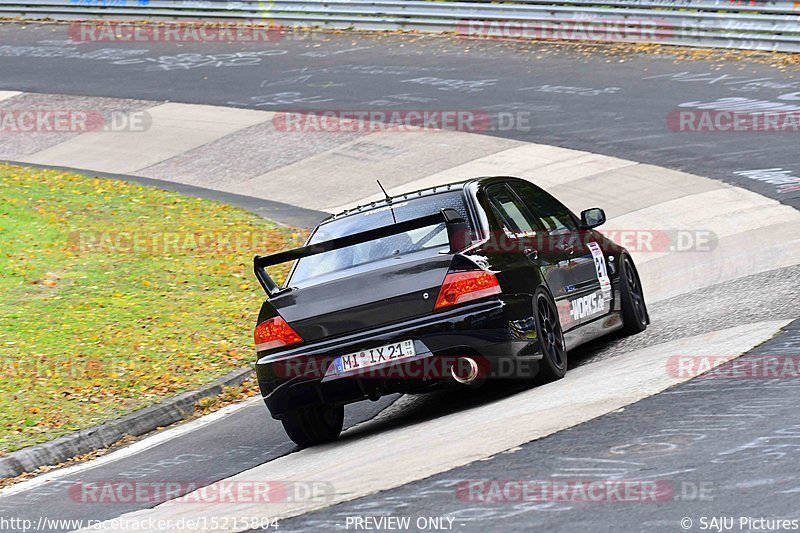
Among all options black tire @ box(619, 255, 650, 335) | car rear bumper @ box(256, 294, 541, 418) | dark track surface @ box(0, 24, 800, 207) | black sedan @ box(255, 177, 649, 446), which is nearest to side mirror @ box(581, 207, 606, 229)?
black tire @ box(619, 255, 650, 335)

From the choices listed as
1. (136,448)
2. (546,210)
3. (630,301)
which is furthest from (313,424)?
(630,301)

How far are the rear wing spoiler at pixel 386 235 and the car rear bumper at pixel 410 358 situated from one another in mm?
509

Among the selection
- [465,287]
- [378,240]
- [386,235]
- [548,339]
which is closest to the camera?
[465,287]

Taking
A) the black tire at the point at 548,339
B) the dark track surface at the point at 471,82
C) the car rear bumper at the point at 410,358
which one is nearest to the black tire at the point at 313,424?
the car rear bumper at the point at 410,358

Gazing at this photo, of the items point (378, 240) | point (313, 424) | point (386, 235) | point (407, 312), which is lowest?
point (313, 424)

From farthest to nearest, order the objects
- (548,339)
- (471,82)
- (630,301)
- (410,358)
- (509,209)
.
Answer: (471,82), (630,301), (509,209), (548,339), (410,358)

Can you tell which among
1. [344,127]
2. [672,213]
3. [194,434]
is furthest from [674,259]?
[344,127]

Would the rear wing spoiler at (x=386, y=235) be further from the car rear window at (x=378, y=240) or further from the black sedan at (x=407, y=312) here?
the car rear window at (x=378, y=240)

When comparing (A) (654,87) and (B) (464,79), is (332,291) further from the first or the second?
(B) (464,79)

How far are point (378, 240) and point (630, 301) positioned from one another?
2.55 metres

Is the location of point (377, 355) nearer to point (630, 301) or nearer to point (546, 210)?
point (546, 210)

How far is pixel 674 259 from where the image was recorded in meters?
13.8

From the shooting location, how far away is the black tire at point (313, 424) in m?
8.38

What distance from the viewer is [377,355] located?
26.2ft
